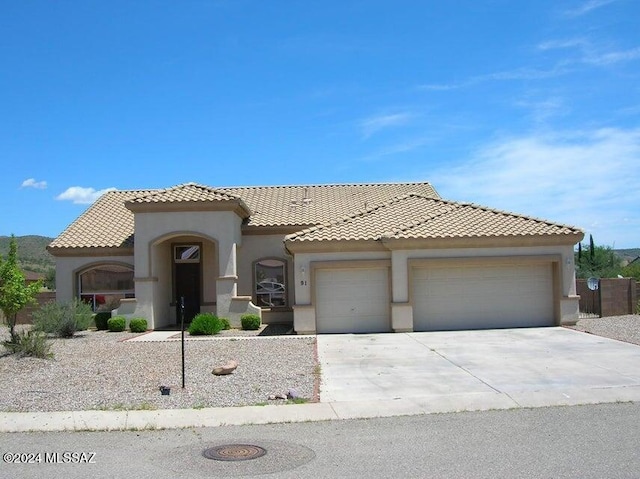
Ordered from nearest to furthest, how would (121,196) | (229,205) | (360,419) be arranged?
1. (360,419)
2. (229,205)
3. (121,196)

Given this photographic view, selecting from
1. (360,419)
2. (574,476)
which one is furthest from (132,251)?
(574,476)

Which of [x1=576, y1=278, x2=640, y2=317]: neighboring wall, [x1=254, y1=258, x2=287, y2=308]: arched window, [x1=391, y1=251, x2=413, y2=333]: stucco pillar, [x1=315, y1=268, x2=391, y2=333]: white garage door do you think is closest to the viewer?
[x1=391, y1=251, x2=413, y2=333]: stucco pillar

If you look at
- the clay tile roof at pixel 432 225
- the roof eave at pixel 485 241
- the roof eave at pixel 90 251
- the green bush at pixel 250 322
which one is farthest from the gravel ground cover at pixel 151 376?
the roof eave at pixel 90 251

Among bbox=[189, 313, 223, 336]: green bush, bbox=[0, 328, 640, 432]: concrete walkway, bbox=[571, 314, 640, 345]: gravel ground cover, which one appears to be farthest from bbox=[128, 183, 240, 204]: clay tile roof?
bbox=[571, 314, 640, 345]: gravel ground cover

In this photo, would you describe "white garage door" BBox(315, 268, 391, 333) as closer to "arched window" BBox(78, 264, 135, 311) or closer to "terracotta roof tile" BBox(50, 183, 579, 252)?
"terracotta roof tile" BBox(50, 183, 579, 252)

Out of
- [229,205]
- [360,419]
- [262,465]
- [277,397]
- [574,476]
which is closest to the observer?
[574,476]

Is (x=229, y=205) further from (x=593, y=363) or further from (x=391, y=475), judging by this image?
(x=391, y=475)

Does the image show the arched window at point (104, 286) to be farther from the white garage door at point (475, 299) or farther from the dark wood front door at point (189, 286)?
the white garage door at point (475, 299)

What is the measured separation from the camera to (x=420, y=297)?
72.3 feet

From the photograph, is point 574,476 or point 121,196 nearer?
point 574,476

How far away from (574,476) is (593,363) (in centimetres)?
822

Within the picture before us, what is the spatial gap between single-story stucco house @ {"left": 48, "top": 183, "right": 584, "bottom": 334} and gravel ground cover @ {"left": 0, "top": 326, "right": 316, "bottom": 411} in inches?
139

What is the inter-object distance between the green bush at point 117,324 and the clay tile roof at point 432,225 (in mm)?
7066

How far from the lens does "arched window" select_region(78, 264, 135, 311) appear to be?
27641mm
